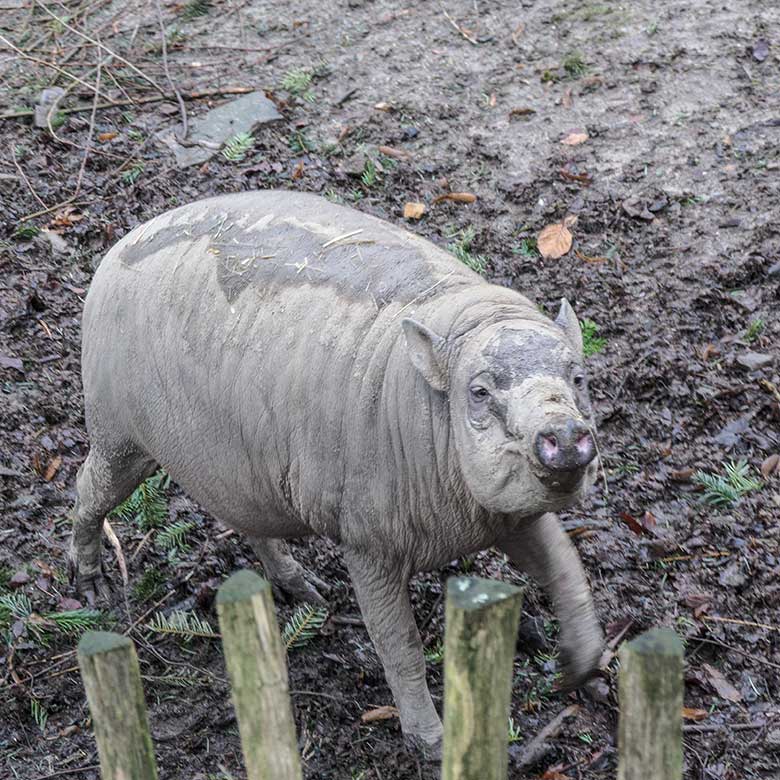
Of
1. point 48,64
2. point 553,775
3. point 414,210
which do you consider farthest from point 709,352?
point 48,64

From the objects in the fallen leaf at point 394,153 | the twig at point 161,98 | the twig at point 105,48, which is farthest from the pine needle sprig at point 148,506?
the twig at point 105,48

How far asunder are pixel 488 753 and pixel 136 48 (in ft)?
27.2

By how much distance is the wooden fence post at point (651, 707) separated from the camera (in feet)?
7.84

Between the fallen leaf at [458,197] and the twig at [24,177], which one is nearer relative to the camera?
the fallen leaf at [458,197]

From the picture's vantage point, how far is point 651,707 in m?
2.42

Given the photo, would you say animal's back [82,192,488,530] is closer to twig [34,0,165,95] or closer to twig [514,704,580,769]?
twig [514,704,580,769]

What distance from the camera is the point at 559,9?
30.6 ft

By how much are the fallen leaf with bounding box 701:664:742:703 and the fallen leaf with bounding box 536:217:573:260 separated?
3.08 metres

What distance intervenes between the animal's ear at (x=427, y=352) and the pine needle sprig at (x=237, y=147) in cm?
479

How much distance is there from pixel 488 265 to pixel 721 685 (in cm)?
323

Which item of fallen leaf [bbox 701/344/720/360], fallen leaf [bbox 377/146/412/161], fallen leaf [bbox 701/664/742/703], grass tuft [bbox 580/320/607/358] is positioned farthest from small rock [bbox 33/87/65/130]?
fallen leaf [bbox 701/664/742/703]

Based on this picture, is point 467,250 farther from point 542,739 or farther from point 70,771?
point 70,771

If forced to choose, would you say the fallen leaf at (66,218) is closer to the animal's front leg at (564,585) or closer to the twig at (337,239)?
the twig at (337,239)

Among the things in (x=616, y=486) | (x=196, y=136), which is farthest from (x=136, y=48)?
(x=616, y=486)
